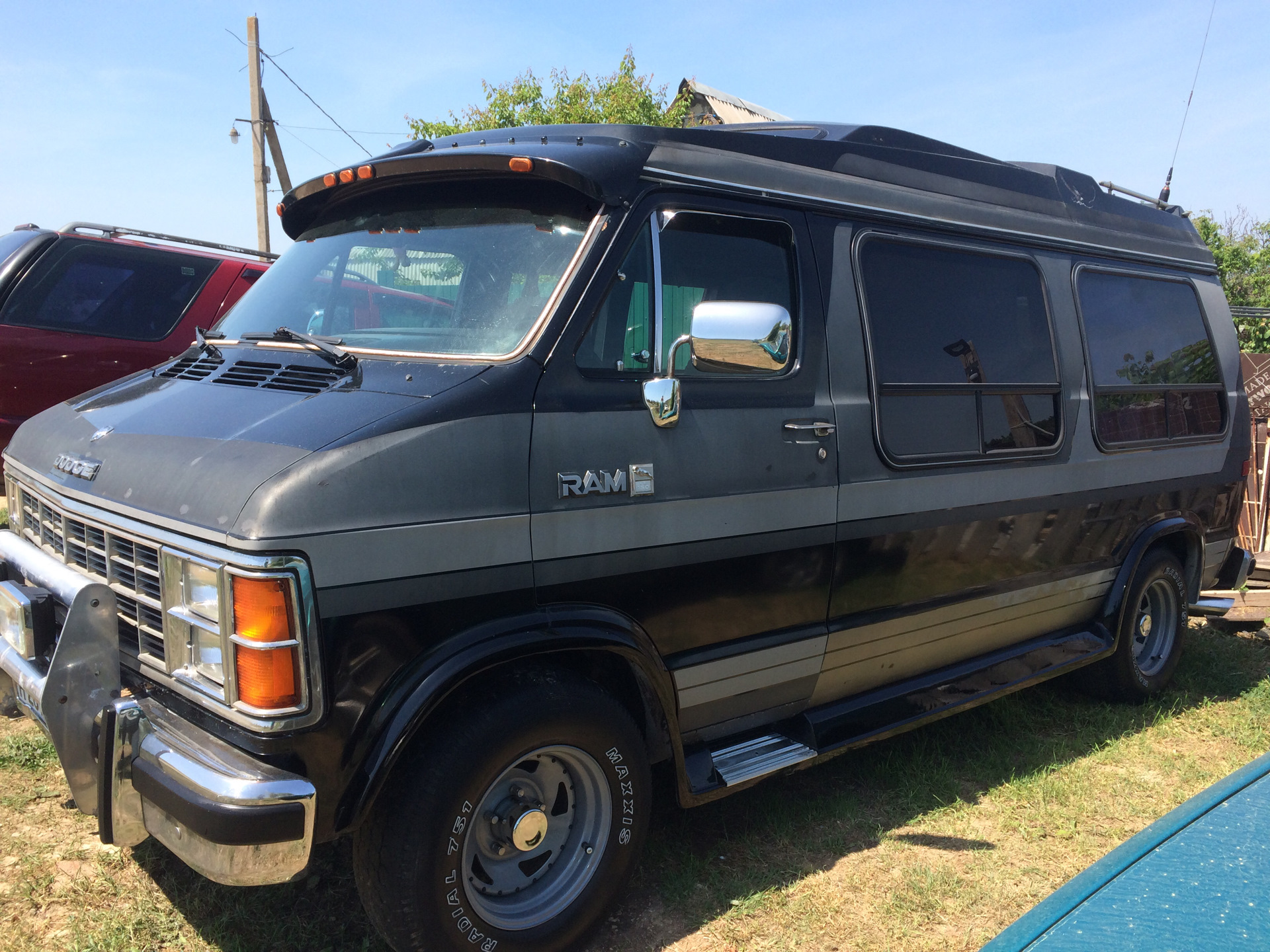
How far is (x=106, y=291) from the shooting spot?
680 centimetres

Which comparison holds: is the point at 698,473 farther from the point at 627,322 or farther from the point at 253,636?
A: the point at 253,636

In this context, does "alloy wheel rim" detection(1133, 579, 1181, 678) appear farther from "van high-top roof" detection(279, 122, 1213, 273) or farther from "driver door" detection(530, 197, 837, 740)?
"driver door" detection(530, 197, 837, 740)

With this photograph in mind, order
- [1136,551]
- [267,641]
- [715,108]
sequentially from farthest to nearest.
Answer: [715,108]
[1136,551]
[267,641]

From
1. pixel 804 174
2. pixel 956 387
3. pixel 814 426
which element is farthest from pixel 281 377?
pixel 956 387

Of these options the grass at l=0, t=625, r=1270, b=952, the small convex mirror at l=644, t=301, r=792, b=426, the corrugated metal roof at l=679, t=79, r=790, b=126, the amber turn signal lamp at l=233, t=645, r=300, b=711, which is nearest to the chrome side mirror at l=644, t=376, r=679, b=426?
the small convex mirror at l=644, t=301, r=792, b=426

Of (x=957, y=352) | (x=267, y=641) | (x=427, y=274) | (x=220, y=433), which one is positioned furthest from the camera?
(x=957, y=352)

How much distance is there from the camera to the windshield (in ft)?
9.48

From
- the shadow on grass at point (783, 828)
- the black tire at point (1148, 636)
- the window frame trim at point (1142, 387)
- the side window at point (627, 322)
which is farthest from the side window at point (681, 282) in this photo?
the black tire at point (1148, 636)

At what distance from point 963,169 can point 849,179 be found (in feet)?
2.89

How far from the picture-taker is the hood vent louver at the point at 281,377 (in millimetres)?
2752

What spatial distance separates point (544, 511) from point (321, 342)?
94 cm

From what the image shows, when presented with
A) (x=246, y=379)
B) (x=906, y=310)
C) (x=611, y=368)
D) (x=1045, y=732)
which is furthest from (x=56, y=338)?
(x=1045, y=732)

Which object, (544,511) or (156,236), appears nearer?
(544,511)

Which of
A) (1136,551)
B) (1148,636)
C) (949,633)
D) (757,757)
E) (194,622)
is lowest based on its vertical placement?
(1148,636)
